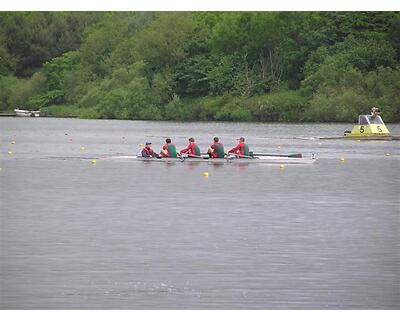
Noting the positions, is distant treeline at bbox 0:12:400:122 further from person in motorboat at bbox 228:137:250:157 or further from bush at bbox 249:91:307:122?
person in motorboat at bbox 228:137:250:157

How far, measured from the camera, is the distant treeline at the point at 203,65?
91.3m

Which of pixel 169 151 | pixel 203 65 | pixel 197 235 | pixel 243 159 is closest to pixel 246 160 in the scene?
pixel 243 159

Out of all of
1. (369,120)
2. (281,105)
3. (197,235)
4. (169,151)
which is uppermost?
(169,151)

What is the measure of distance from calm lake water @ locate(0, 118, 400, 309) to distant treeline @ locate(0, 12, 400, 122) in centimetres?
4294

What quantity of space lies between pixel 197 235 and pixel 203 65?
76.2 m

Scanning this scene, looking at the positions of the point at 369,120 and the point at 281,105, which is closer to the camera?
the point at 369,120

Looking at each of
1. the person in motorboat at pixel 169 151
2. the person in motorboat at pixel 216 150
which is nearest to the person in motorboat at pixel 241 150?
the person in motorboat at pixel 216 150

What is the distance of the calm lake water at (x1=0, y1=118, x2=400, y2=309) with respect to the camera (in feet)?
59.7

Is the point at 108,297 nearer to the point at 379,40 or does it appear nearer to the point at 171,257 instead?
the point at 171,257

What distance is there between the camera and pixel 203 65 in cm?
10038

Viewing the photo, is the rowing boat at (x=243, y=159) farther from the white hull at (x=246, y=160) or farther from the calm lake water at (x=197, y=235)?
the calm lake water at (x=197, y=235)

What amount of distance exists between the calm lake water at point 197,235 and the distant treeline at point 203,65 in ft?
141

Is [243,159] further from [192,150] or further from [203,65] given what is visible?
[203,65]
